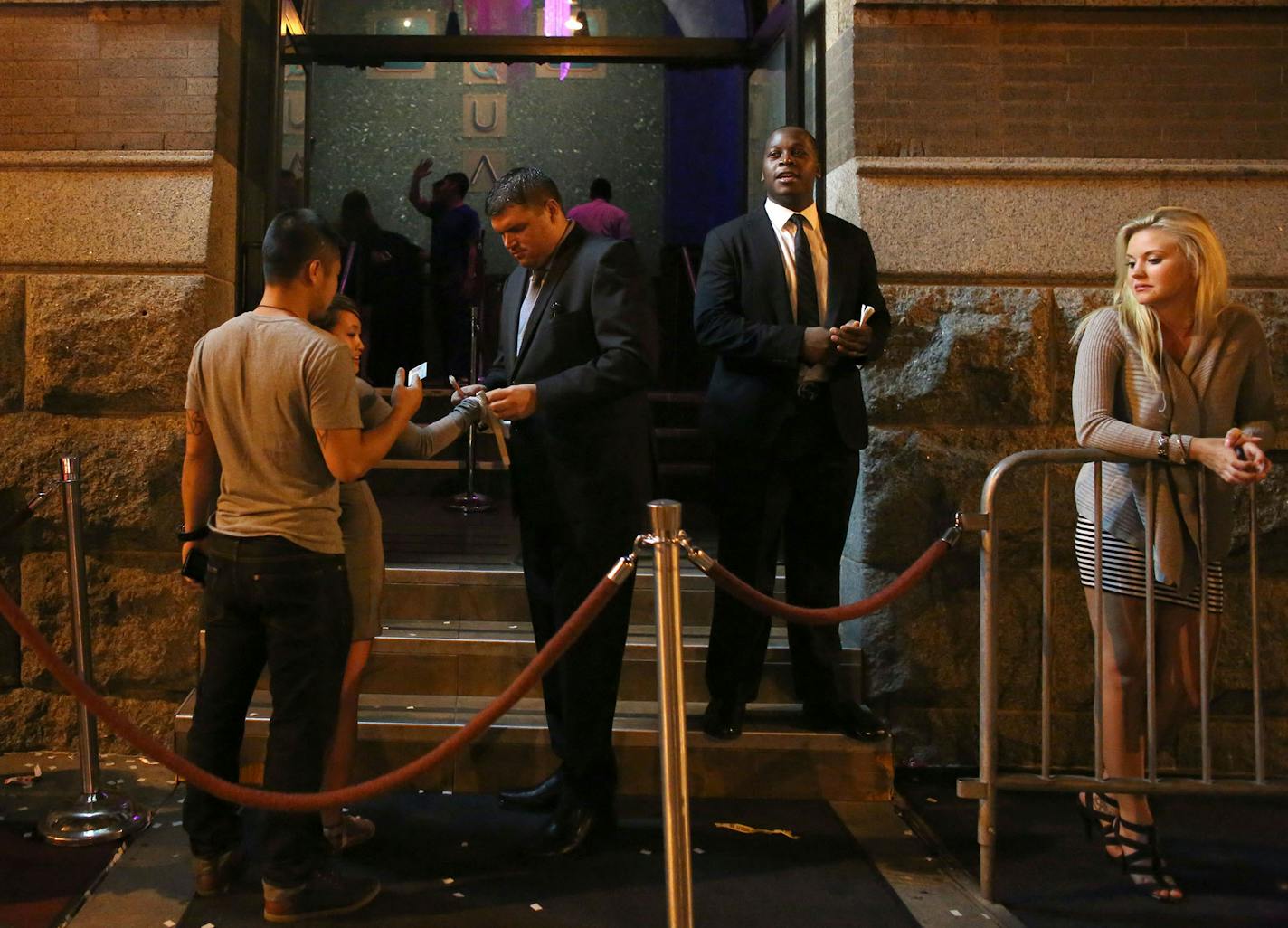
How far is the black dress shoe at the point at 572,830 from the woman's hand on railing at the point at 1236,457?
2.19m

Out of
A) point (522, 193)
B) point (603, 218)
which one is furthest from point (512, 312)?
point (603, 218)

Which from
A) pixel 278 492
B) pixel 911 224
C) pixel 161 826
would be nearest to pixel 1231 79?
pixel 911 224

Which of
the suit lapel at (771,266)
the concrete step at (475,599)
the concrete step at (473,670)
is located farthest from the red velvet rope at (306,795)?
the concrete step at (475,599)

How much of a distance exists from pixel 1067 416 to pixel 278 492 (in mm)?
3229

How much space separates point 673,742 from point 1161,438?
5.85 feet

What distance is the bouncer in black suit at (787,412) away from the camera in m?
4.41

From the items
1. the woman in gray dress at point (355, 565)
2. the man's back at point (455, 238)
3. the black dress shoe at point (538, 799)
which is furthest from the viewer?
the man's back at point (455, 238)

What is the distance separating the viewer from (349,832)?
4.03m

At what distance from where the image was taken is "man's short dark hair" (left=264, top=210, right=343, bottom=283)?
336 centimetres

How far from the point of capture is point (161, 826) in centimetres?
420

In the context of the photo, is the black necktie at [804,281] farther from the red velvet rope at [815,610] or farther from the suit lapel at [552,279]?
the red velvet rope at [815,610]

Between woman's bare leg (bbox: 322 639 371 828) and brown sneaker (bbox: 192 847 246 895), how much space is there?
1.06 feet

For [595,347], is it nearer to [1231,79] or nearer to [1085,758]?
[1085,758]

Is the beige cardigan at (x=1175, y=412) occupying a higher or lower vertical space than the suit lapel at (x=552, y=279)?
lower
